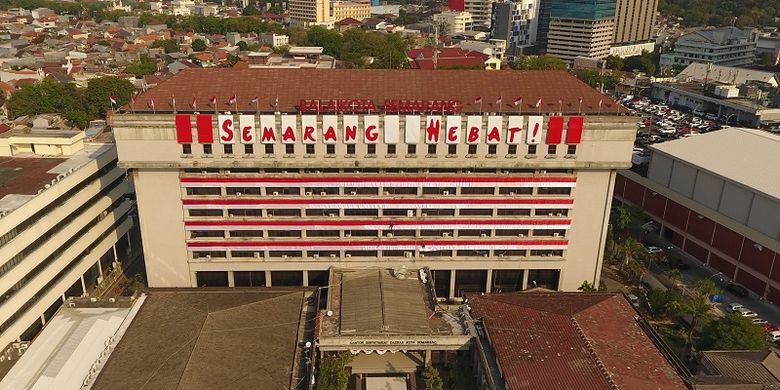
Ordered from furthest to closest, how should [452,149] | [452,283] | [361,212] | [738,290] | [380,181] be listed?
[738,290] < [452,283] < [361,212] < [380,181] < [452,149]

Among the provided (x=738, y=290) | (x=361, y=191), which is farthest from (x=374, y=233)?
(x=738, y=290)

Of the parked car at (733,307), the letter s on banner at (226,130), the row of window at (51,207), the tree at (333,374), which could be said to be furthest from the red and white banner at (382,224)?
the parked car at (733,307)

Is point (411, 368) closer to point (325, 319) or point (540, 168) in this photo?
point (325, 319)

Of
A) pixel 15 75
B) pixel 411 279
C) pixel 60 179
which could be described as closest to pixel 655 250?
pixel 411 279

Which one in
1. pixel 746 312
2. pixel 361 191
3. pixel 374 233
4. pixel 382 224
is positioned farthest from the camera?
pixel 374 233

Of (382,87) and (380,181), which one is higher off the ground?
(382,87)

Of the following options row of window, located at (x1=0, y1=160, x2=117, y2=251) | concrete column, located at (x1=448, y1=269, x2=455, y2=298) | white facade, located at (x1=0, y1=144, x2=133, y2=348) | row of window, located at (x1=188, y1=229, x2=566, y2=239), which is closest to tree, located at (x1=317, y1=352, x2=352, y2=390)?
row of window, located at (x1=188, y1=229, x2=566, y2=239)

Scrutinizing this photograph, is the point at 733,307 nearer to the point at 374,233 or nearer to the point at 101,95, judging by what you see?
→ the point at 374,233
